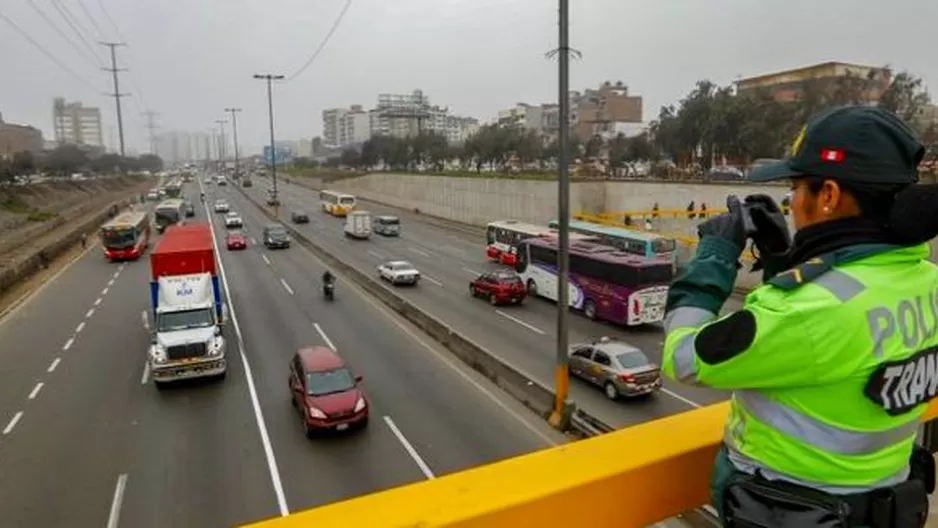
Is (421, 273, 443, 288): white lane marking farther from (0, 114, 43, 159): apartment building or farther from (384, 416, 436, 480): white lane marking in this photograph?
(0, 114, 43, 159): apartment building

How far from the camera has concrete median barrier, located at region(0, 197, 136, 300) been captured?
92.2 ft

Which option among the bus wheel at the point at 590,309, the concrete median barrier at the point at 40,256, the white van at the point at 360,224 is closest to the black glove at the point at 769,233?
the bus wheel at the point at 590,309

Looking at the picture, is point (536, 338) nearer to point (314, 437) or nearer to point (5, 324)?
point (314, 437)

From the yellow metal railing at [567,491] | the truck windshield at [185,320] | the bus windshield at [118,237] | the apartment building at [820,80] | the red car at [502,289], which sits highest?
the apartment building at [820,80]

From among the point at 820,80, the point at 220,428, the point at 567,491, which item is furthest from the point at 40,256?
the point at 820,80

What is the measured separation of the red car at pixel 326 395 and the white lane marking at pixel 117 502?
3.33 metres

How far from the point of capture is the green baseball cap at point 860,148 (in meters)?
1.62

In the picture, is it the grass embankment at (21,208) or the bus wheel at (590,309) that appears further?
the grass embankment at (21,208)

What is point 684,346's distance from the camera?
67.4 inches

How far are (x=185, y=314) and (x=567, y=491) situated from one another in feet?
55.9

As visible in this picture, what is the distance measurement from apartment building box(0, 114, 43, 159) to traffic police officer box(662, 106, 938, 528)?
116 meters

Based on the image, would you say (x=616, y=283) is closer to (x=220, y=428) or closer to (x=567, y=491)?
(x=220, y=428)

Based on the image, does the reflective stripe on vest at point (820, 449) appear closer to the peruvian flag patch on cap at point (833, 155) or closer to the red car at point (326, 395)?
the peruvian flag patch on cap at point (833, 155)

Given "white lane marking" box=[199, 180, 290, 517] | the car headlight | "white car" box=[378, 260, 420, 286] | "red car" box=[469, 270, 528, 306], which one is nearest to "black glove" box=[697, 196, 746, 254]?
"white lane marking" box=[199, 180, 290, 517]
